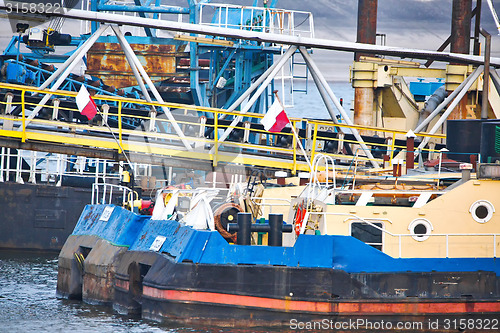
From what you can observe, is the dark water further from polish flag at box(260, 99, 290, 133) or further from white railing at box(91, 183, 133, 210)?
polish flag at box(260, 99, 290, 133)

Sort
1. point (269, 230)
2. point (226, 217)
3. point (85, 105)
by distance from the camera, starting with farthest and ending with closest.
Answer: point (85, 105) < point (226, 217) < point (269, 230)

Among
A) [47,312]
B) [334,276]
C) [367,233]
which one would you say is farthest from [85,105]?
[334,276]

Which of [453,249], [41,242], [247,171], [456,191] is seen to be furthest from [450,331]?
[41,242]

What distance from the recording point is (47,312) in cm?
2197

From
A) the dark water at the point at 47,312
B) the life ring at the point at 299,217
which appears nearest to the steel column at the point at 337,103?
the life ring at the point at 299,217

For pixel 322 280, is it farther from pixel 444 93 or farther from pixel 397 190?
pixel 444 93

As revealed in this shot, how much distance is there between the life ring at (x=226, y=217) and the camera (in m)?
20.9

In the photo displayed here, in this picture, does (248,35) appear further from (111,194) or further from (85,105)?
(111,194)

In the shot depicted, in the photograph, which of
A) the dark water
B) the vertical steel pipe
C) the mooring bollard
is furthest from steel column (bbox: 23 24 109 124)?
the vertical steel pipe

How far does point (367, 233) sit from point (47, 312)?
8.14 m

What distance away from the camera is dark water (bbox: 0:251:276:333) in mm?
19953

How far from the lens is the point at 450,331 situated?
1941 centimetres

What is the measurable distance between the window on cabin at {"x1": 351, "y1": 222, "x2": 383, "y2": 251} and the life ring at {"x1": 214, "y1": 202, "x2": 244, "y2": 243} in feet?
9.36

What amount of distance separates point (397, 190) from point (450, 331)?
3.38 meters
